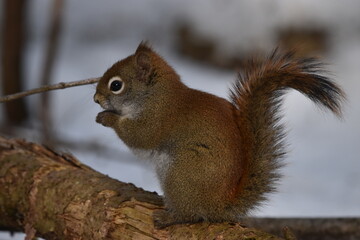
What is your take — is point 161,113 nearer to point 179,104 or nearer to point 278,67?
point 179,104

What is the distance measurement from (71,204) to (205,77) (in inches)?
131

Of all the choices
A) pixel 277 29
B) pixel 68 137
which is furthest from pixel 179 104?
pixel 277 29

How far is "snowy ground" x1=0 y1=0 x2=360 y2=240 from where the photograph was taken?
4.27 m

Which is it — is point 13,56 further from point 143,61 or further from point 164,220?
point 164,220

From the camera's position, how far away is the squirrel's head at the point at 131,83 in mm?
2129

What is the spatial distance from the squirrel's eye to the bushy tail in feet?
1.34

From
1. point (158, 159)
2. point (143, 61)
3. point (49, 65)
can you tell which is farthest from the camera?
point (49, 65)

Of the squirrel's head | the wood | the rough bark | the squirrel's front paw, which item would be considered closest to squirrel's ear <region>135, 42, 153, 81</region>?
the squirrel's head

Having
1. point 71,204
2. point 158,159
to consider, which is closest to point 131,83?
point 158,159

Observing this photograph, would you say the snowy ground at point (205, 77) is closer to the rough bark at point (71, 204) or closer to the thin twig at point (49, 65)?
the thin twig at point (49, 65)

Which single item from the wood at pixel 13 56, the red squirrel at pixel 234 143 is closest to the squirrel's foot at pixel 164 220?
the red squirrel at pixel 234 143

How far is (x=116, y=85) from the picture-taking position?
2129 millimetres

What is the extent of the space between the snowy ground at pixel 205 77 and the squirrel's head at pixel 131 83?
1858 millimetres

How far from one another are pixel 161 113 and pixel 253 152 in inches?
12.3
